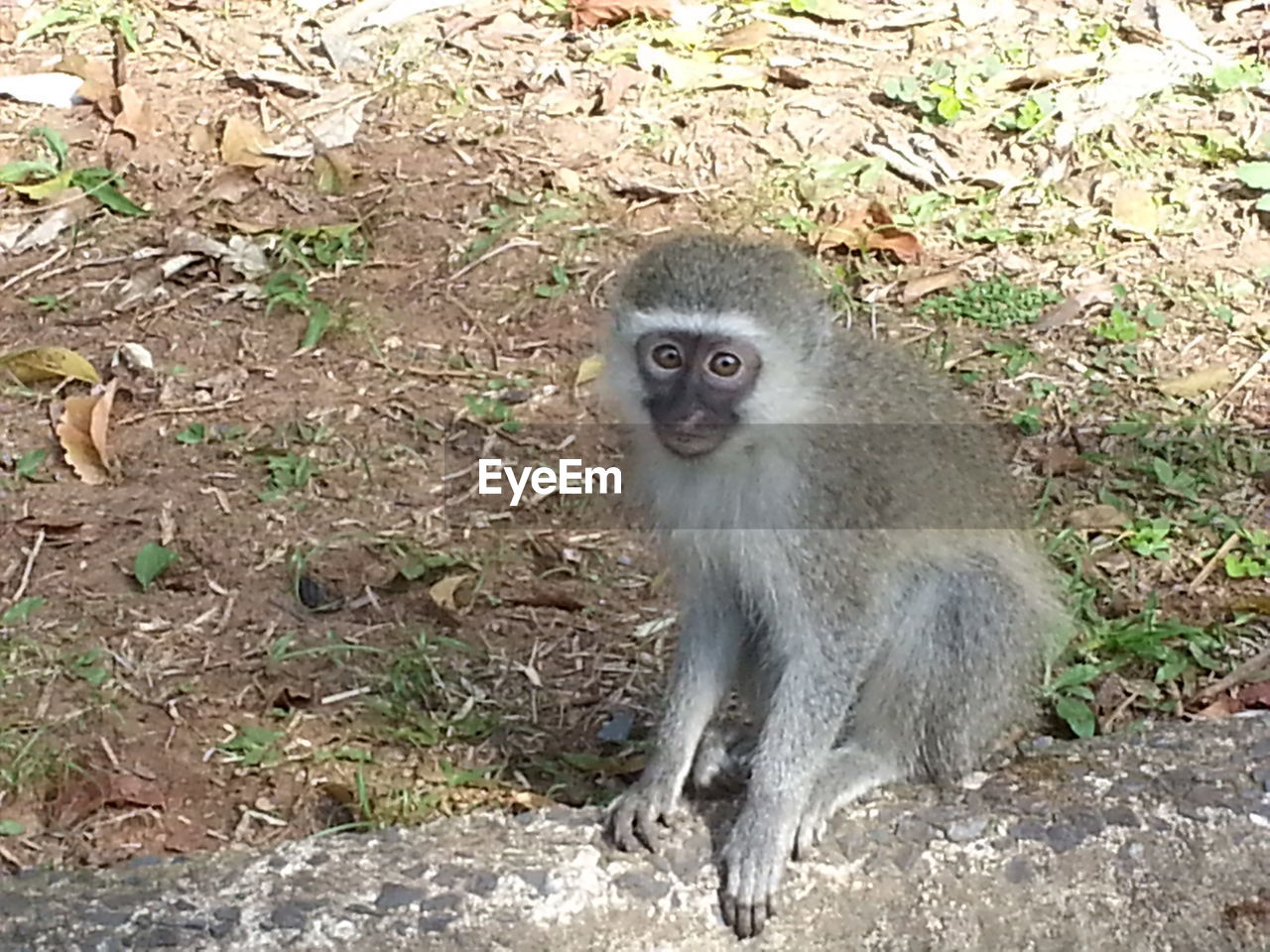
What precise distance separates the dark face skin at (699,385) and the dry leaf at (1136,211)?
326 cm

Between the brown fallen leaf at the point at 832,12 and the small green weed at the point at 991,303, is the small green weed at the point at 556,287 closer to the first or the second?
the small green weed at the point at 991,303

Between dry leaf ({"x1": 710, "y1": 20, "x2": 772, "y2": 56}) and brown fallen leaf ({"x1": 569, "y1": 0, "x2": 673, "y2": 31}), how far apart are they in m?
0.29

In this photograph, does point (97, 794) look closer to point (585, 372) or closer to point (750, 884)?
point (750, 884)

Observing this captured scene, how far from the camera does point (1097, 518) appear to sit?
→ 17.7 ft

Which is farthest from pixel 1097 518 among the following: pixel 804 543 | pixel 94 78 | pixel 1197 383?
pixel 94 78

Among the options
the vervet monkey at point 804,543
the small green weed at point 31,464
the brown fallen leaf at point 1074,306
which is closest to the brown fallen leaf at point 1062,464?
the brown fallen leaf at point 1074,306

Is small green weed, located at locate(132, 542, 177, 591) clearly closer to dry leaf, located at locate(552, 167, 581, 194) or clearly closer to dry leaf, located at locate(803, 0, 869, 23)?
dry leaf, located at locate(552, 167, 581, 194)

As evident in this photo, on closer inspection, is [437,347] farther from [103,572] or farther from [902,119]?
[902,119]

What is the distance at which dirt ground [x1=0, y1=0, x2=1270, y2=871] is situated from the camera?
4734 millimetres

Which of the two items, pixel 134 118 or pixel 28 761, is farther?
pixel 134 118

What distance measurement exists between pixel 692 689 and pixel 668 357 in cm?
71

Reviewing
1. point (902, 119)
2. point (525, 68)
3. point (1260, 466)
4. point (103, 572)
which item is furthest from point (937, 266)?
point (103, 572)

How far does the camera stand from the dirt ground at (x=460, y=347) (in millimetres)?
4734

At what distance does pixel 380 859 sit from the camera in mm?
3322
